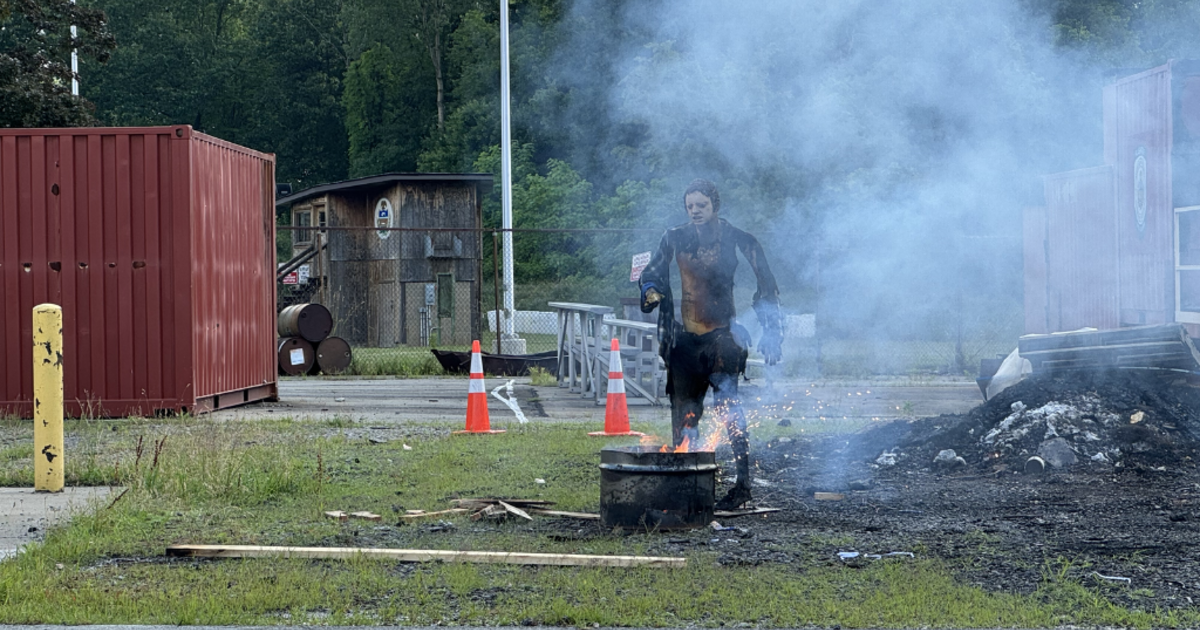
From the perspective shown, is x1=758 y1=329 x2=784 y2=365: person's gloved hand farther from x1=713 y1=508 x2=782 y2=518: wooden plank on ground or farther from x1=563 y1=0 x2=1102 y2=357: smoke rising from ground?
x1=563 y1=0 x2=1102 y2=357: smoke rising from ground

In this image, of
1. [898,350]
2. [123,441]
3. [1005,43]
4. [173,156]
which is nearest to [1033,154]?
[1005,43]

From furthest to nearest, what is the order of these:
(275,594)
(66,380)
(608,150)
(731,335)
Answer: (608,150) < (66,380) < (731,335) < (275,594)

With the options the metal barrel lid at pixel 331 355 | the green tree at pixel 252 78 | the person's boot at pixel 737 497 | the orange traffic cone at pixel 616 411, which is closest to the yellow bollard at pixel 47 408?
the person's boot at pixel 737 497

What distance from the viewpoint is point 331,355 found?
1989cm

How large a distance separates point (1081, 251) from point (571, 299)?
65.4ft

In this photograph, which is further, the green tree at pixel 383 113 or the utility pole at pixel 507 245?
the green tree at pixel 383 113

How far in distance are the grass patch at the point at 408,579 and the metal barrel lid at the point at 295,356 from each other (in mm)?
11385

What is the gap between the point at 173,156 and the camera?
1268 cm

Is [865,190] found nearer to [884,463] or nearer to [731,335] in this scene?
[884,463]

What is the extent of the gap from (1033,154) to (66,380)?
12.6m

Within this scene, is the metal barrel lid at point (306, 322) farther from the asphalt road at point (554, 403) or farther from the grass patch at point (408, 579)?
the grass patch at point (408, 579)

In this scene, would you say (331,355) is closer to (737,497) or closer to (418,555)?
(737,497)

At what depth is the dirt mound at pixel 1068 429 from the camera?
28.0 ft

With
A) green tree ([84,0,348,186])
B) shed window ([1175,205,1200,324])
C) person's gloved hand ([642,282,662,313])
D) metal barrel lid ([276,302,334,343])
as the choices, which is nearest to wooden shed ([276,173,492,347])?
metal barrel lid ([276,302,334,343])
